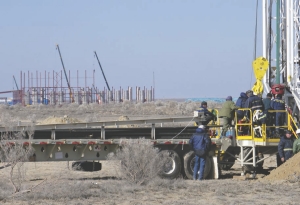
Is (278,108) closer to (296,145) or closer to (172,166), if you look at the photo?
(296,145)

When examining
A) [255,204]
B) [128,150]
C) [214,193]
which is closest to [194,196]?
[214,193]

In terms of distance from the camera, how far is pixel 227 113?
2059cm

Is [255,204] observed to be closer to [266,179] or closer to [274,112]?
[266,179]

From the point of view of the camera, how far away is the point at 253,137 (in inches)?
794

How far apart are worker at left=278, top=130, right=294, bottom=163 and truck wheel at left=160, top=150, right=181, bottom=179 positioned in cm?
269

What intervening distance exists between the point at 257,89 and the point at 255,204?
9.02m

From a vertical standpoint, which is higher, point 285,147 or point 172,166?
point 285,147

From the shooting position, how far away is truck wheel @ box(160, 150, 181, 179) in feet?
65.2

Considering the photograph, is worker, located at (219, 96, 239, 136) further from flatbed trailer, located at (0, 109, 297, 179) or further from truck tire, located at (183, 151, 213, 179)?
truck tire, located at (183, 151, 213, 179)

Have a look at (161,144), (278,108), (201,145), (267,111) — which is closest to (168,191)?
(201,145)

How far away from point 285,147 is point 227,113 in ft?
6.12

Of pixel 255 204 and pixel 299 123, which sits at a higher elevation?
pixel 299 123

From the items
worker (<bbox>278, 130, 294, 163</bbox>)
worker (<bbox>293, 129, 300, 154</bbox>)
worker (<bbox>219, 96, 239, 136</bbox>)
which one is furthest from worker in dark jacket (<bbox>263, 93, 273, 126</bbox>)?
worker (<bbox>293, 129, 300, 154</bbox>)

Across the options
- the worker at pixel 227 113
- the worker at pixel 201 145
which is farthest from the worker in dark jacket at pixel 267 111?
the worker at pixel 201 145
